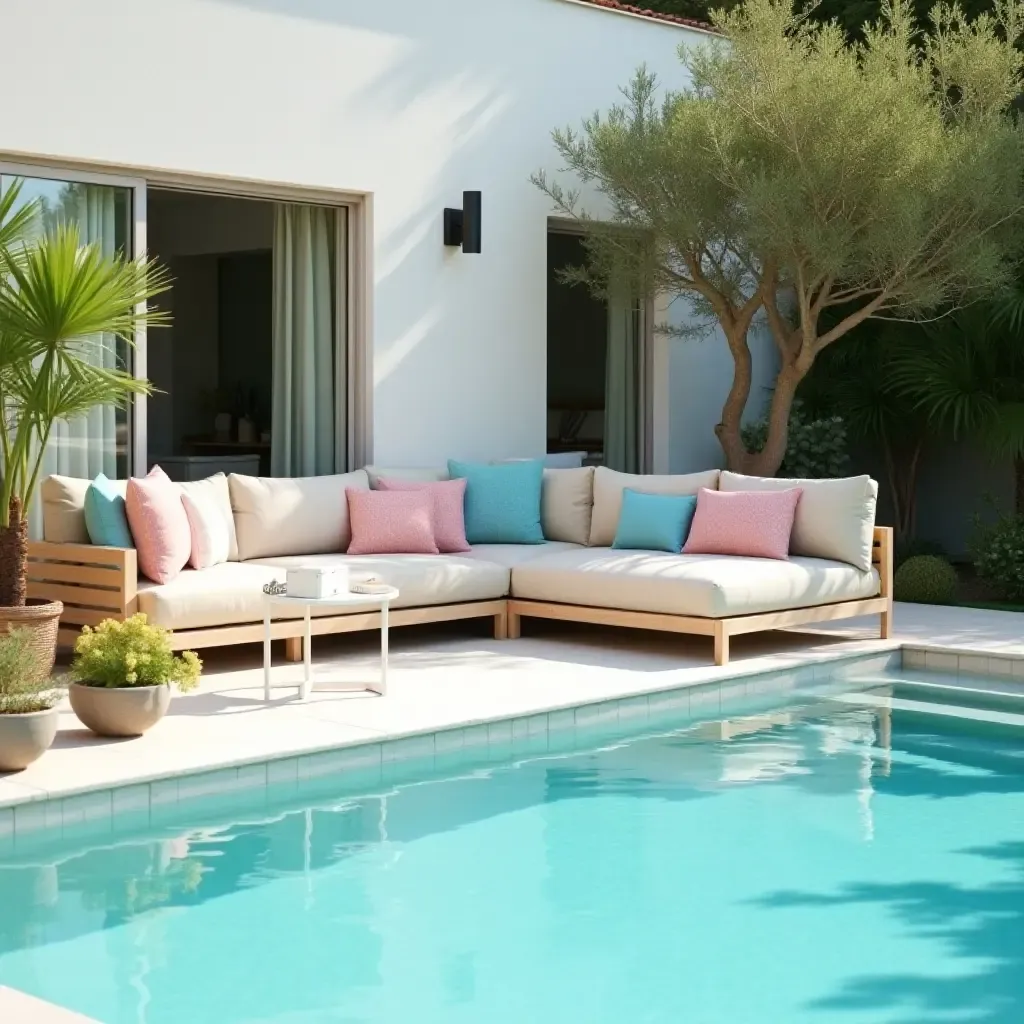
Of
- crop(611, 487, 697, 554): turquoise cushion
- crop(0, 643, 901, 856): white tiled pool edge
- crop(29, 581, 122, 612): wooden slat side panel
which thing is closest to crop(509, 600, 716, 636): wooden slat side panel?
crop(0, 643, 901, 856): white tiled pool edge

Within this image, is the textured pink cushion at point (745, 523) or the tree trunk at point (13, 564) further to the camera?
the textured pink cushion at point (745, 523)

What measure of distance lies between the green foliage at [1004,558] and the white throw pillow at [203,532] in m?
5.23

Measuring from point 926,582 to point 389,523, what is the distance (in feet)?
12.6

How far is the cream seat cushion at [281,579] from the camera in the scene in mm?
7223

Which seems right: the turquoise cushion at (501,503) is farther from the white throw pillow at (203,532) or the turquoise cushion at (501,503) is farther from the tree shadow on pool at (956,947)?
the tree shadow on pool at (956,947)

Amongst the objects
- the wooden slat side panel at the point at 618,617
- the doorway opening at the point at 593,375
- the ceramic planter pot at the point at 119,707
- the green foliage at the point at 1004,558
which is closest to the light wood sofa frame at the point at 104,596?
the wooden slat side panel at the point at 618,617

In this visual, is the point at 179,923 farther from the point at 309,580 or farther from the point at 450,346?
the point at 450,346

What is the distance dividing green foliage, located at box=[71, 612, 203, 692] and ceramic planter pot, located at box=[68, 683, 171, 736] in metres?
0.04

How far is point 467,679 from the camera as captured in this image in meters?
7.42

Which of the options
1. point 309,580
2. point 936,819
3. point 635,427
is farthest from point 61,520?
point 635,427

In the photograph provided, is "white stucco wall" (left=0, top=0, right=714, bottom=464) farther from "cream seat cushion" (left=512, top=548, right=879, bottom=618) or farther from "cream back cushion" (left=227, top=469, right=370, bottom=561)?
"cream seat cushion" (left=512, top=548, right=879, bottom=618)

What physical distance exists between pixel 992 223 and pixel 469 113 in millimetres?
3134

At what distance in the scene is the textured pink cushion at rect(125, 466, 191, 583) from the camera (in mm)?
7324

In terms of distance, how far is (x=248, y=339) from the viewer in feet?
41.4
